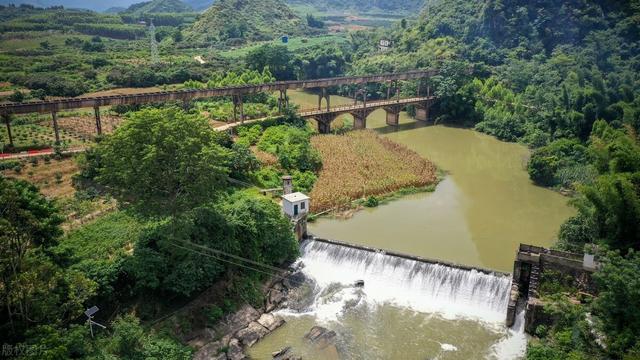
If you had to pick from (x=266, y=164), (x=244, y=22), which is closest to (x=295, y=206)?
(x=266, y=164)

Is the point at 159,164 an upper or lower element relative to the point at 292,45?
lower

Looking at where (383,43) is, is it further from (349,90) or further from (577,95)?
(577,95)

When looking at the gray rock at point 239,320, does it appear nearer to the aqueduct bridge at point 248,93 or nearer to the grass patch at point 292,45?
the aqueduct bridge at point 248,93

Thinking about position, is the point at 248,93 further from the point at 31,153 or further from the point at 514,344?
the point at 514,344

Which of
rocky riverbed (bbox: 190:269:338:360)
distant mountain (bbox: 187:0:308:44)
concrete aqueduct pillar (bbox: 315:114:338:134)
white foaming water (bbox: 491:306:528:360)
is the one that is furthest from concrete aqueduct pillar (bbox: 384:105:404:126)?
distant mountain (bbox: 187:0:308:44)

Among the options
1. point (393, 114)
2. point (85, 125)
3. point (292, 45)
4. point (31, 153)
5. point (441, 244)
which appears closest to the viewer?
point (441, 244)

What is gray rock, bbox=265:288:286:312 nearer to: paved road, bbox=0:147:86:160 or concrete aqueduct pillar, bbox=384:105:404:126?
paved road, bbox=0:147:86:160

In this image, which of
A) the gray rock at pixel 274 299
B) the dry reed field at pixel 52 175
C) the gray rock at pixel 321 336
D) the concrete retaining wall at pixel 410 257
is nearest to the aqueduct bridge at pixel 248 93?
the dry reed field at pixel 52 175
